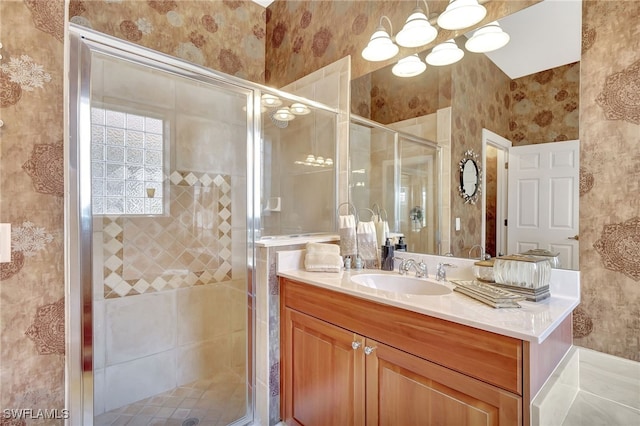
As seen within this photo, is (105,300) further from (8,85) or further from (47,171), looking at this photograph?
(8,85)

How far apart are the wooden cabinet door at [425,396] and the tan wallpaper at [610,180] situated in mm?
546

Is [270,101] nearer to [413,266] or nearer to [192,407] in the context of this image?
[413,266]

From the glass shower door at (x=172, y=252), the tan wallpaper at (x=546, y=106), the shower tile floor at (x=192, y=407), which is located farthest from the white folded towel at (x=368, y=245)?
the shower tile floor at (x=192, y=407)

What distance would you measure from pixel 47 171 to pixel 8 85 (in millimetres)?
291

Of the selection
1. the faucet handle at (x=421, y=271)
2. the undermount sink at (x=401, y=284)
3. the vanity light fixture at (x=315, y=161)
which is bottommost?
the undermount sink at (x=401, y=284)

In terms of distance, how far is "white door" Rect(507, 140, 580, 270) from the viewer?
1171 mm

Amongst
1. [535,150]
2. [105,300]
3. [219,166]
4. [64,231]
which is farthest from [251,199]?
[535,150]

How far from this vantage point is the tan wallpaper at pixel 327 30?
1678 mm

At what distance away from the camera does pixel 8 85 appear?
101 cm

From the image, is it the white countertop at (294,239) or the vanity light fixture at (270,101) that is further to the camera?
the vanity light fixture at (270,101)

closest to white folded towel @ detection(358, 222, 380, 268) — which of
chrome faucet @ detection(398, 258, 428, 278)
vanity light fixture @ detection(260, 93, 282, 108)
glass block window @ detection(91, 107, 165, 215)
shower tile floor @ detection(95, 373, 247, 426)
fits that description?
chrome faucet @ detection(398, 258, 428, 278)

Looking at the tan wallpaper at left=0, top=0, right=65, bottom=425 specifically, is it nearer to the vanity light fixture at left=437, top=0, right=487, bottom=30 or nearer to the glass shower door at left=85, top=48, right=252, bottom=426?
the glass shower door at left=85, top=48, right=252, bottom=426

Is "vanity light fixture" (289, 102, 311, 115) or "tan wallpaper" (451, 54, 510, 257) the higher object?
"vanity light fixture" (289, 102, 311, 115)

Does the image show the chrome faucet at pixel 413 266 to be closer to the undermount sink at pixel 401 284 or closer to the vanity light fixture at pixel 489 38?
the undermount sink at pixel 401 284
